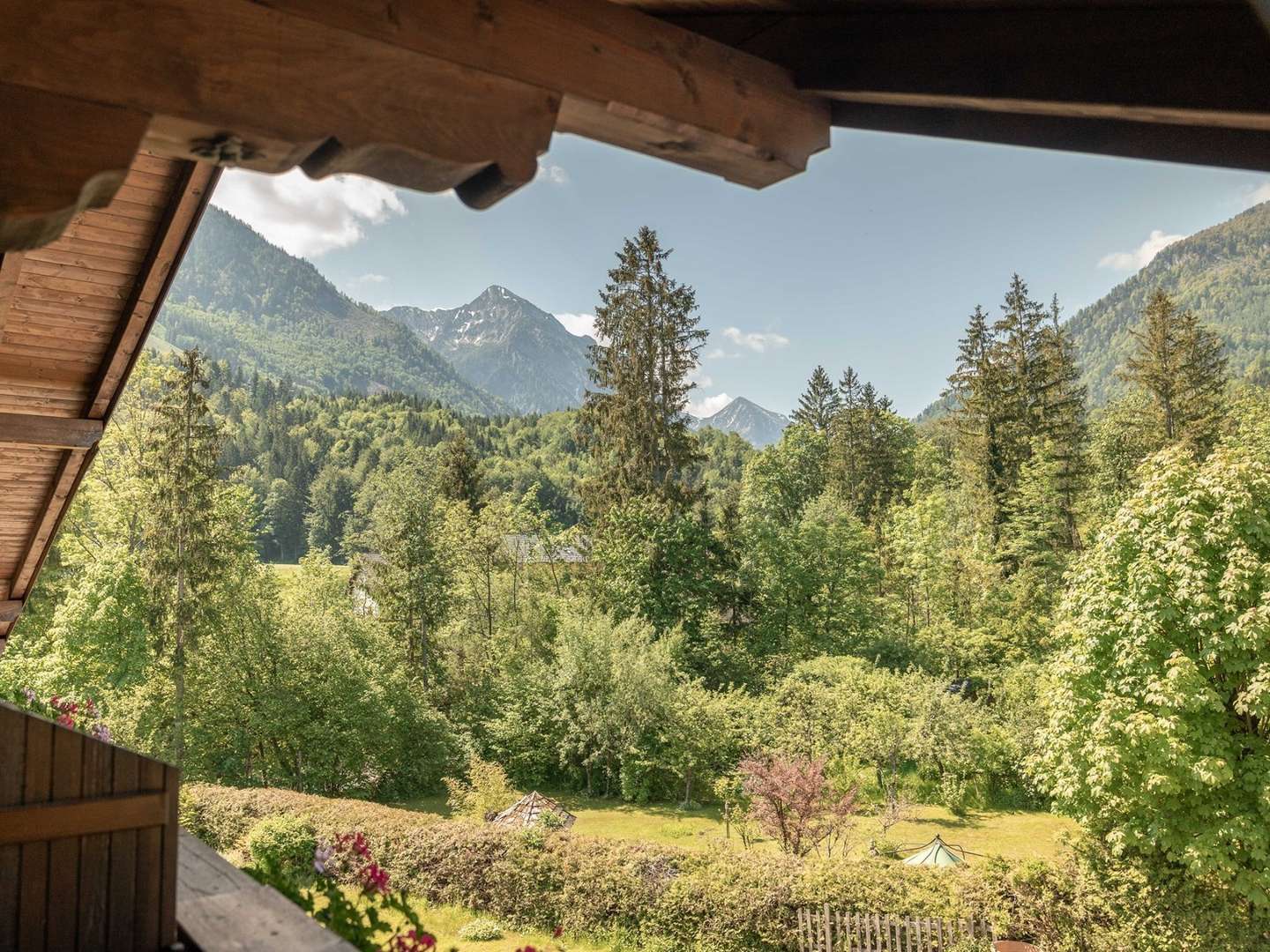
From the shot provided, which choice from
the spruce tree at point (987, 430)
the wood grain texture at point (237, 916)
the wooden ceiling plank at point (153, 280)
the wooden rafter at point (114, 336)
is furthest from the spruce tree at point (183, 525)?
the spruce tree at point (987, 430)

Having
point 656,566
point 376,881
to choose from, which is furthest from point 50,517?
point 656,566

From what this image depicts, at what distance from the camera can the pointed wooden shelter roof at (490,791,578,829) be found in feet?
45.7

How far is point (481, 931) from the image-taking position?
10.3 metres

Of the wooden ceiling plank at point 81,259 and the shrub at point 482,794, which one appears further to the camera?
the shrub at point 482,794

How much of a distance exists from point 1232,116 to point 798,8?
82 centimetres

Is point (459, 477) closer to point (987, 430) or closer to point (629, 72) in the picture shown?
point (987, 430)

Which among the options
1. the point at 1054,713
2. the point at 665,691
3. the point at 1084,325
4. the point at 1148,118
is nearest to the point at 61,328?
the point at 1148,118

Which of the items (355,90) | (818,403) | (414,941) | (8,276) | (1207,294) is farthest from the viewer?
(1207,294)

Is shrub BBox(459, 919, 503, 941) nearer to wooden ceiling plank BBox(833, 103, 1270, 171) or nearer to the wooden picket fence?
the wooden picket fence

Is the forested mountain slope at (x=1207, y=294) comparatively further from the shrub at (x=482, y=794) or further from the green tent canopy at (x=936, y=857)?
the shrub at (x=482, y=794)

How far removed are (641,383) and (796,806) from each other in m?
14.6

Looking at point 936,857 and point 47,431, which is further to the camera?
point 936,857

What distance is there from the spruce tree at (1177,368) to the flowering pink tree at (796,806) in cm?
1830

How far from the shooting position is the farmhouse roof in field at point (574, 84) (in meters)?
1.00
